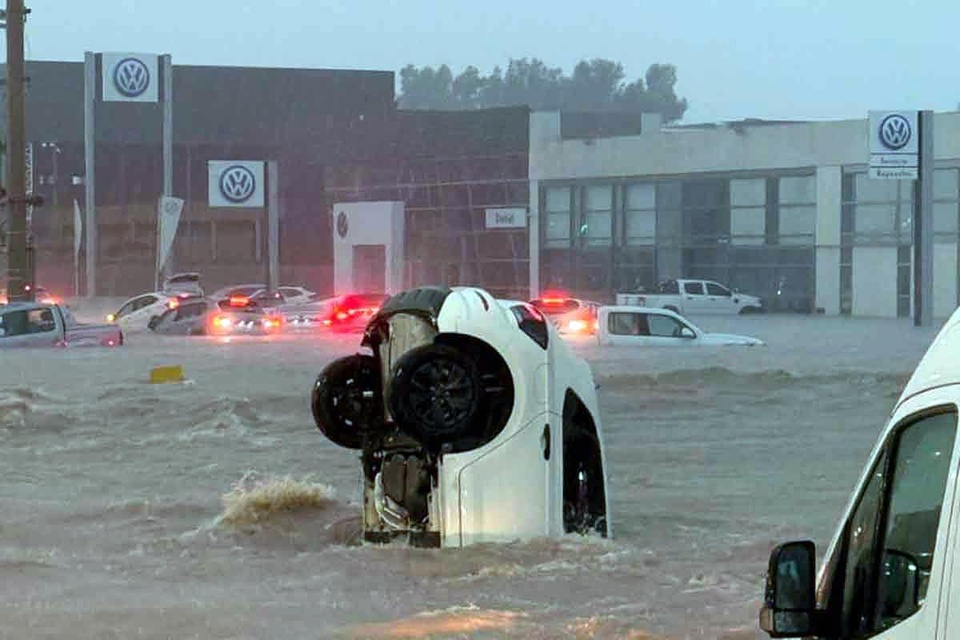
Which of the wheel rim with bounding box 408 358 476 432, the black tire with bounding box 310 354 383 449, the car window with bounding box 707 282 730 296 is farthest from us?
the car window with bounding box 707 282 730 296

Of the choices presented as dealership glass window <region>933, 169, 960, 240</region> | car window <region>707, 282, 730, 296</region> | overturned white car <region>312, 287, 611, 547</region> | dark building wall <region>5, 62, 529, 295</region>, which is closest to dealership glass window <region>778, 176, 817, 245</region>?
car window <region>707, 282, 730, 296</region>

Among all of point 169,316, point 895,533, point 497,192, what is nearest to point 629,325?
point 169,316

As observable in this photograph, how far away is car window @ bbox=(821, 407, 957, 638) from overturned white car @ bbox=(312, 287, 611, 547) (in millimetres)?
4921

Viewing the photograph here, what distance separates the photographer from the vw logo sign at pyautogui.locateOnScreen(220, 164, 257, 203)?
59.9 m

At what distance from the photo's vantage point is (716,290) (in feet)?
178

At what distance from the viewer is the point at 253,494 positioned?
12.5 meters

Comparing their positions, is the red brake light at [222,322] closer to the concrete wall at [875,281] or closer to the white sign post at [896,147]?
the white sign post at [896,147]

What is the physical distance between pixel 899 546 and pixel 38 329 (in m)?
30.5

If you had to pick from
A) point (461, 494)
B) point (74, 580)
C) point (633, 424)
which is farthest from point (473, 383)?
point (633, 424)

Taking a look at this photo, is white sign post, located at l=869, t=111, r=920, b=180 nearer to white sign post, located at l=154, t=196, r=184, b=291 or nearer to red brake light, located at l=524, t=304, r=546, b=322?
white sign post, located at l=154, t=196, r=184, b=291

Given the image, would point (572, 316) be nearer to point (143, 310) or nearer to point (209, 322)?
point (209, 322)

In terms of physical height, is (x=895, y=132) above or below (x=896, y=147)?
above

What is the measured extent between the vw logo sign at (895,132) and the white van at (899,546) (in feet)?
129

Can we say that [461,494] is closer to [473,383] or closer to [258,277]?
[473,383]
